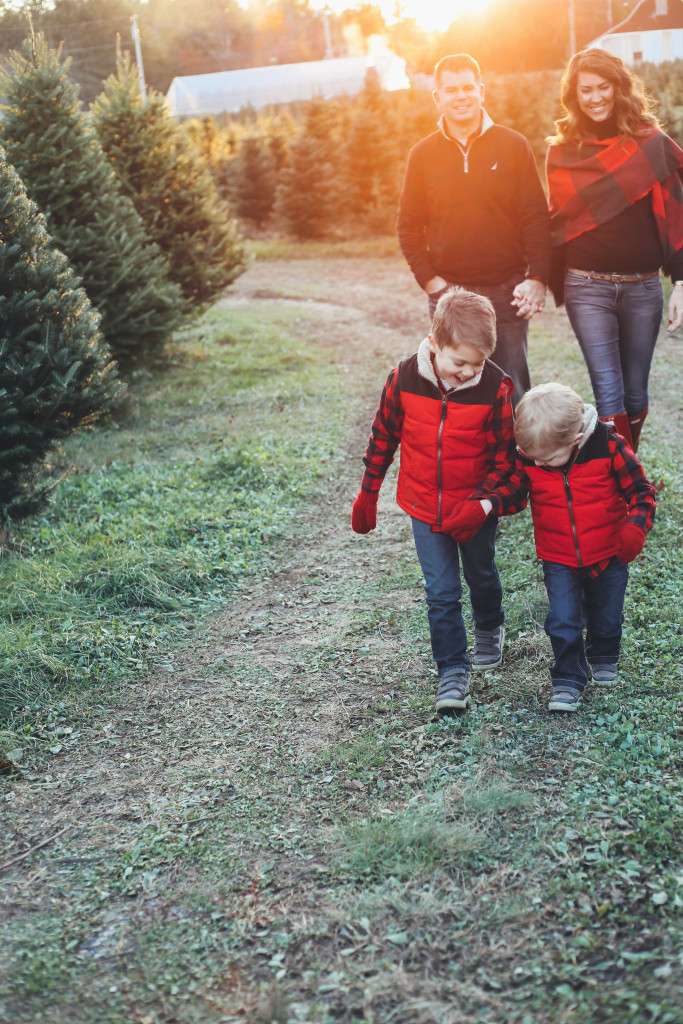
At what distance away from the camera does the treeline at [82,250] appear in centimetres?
523

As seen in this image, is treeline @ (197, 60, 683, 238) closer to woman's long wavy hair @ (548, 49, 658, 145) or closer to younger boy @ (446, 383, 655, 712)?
woman's long wavy hair @ (548, 49, 658, 145)

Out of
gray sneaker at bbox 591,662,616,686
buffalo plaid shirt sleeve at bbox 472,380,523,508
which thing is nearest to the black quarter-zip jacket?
buffalo plaid shirt sleeve at bbox 472,380,523,508

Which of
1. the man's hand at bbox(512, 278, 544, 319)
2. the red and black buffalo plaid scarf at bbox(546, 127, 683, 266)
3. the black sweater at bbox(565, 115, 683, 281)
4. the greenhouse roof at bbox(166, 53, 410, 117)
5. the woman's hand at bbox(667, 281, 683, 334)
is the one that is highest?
the greenhouse roof at bbox(166, 53, 410, 117)

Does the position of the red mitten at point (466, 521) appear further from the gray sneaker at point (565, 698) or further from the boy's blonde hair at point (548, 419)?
the gray sneaker at point (565, 698)

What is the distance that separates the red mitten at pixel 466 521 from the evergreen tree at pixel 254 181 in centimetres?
2106

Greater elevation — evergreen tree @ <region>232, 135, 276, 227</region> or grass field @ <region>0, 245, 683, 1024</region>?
evergreen tree @ <region>232, 135, 276, 227</region>

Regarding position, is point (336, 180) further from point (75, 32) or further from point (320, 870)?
point (75, 32)

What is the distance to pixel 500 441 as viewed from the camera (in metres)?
3.20

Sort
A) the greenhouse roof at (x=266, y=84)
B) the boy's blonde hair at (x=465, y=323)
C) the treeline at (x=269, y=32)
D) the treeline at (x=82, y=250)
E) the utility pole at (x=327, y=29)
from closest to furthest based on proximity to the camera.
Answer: the boy's blonde hair at (x=465, y=323)
the treeline at (x=82, y=250)
the treeline at (x=269, y=32)
the greenhouse roof at (x=266, y=84)
the utility pole at (x=327, y=29)

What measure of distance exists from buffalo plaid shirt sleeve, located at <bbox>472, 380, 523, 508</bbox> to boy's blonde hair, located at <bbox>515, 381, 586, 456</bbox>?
12 cm

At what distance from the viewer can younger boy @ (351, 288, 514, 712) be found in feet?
10.0

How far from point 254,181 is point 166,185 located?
12878 mm

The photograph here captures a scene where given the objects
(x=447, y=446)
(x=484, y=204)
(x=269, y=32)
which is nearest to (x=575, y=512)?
(x=447, y=446)

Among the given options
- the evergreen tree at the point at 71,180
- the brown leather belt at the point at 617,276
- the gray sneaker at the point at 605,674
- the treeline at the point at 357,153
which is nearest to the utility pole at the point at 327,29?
the treeline at the point at 357,153
